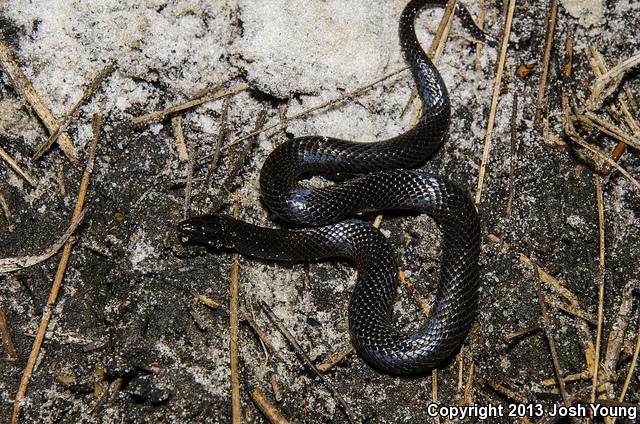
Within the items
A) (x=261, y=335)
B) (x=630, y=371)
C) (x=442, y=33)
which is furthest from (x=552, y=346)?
(x=442, y=33)

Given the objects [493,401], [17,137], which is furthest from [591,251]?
[17,137]

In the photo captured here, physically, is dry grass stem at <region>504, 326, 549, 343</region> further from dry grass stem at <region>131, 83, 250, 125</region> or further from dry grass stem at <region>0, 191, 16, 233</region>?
dry grass stem at <region>0, 191, 16, 233</region>

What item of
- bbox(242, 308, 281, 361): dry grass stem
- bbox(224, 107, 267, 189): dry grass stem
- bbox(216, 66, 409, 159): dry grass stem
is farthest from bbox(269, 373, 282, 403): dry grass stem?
bbox(216, 66, 409, 159): dry grass stem

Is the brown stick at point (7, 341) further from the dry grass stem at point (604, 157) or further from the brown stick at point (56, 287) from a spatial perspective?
the dry grass stem at point (604, 157)

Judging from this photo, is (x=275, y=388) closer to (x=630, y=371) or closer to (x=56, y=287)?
(x=56, y=287)

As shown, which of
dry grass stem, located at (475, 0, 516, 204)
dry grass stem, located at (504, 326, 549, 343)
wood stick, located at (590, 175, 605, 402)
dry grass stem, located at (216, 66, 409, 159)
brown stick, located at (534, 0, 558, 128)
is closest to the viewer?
wood stick, located at (590, 175, 605, 402)

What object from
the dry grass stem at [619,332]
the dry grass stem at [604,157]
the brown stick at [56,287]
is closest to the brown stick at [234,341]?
the brown stick at [56,287]

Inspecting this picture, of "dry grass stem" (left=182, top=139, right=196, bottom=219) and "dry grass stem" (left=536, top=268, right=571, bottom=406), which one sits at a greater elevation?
"dry grass stem" (left=182, top=139, right=196, bottom=219)
